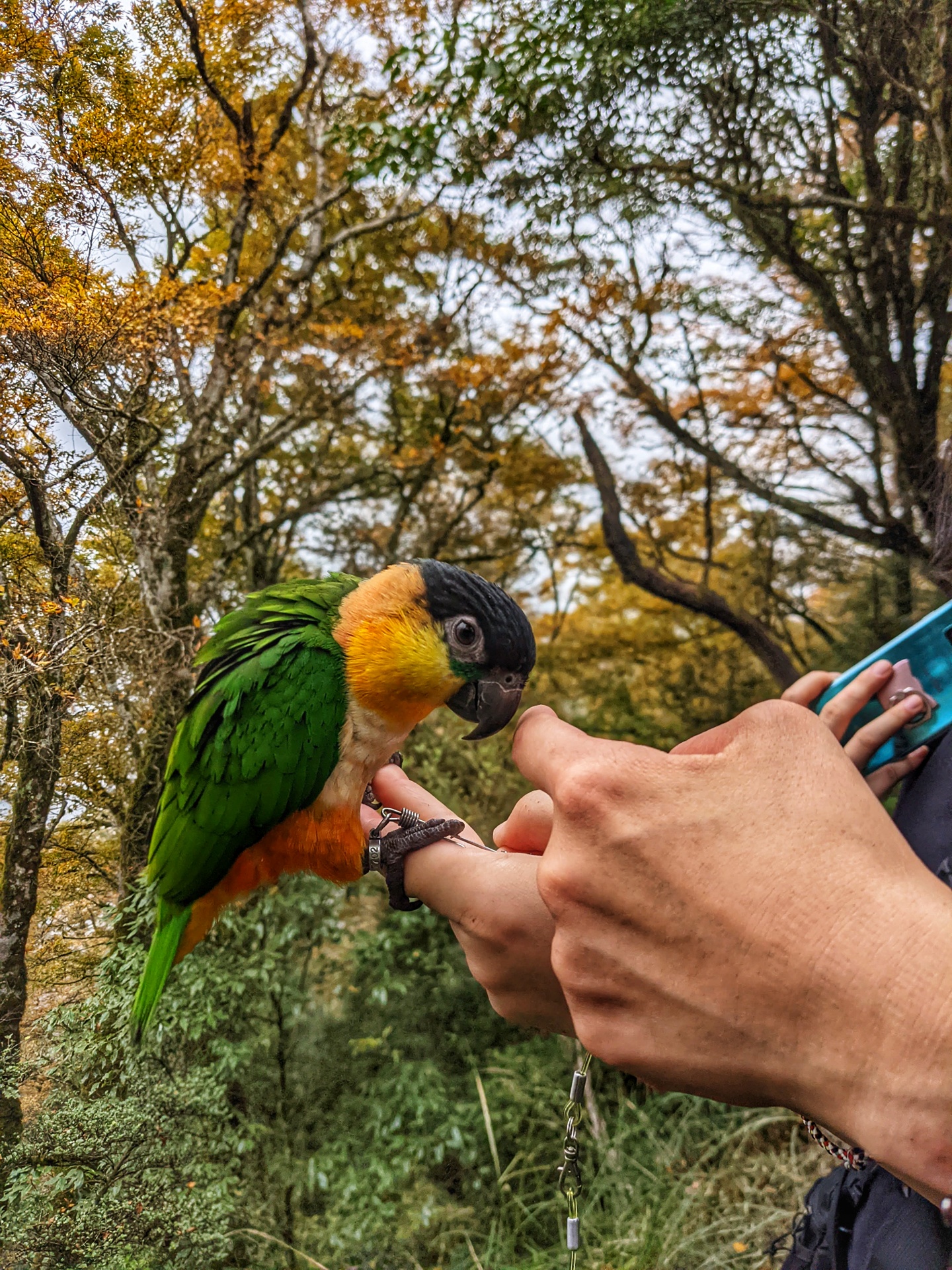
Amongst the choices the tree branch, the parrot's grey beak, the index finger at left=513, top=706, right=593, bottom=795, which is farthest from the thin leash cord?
the tree branch

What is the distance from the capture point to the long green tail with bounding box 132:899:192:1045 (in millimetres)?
917

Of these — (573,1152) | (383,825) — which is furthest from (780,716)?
(383,825)

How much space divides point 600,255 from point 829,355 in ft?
3.14

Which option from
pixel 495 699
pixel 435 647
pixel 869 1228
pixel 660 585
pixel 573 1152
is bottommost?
pixel 869 1228

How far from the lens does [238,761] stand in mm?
1046

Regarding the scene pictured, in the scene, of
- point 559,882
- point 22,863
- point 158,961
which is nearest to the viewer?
point 559,882

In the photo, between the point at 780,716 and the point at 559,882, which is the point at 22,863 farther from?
the point at 780,716

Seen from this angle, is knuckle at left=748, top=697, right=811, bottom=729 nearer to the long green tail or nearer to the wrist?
the wrist

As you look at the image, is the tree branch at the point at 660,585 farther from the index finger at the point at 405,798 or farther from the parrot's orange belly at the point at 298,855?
the parrot's orange belly at the point at 298,855

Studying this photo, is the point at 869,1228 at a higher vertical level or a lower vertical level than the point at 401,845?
lower

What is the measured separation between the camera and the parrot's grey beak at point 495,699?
101 centimetres

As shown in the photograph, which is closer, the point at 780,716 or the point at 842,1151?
the point at 780,716

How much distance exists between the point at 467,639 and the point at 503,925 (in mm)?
432

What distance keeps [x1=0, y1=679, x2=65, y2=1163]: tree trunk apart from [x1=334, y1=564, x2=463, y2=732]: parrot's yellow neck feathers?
44 centimetres
